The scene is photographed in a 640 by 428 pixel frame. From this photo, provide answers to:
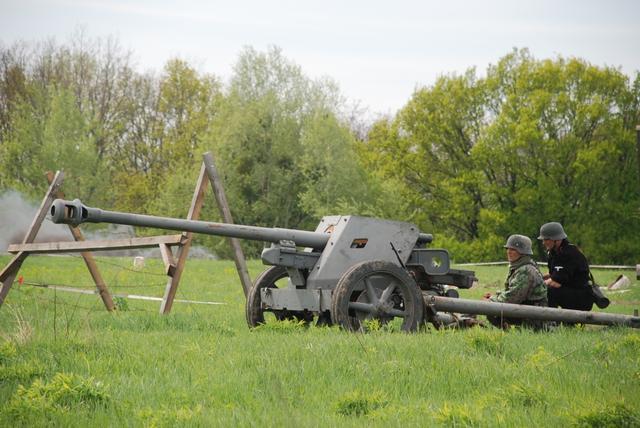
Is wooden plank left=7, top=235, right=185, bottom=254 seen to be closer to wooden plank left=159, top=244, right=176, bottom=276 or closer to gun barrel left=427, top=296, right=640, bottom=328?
wooden plank left=159, top=244, right=176, bottom=276

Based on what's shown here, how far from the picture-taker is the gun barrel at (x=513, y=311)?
9.65m

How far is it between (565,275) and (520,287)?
3.44 ft

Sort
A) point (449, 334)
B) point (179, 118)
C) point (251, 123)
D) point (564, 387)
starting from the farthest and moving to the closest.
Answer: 1. point (179, 118)
2. point (251, 123)
3. point (449, 334)
4. point (564, 387)

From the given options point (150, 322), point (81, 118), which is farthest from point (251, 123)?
point (150, 322)

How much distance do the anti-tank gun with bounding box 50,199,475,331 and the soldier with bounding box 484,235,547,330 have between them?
534mm

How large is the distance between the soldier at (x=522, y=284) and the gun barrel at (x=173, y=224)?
2447mm

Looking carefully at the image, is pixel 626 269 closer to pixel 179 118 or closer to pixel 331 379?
pixel 179 118

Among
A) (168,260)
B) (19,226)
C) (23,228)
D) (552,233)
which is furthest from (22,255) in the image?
(19,226)

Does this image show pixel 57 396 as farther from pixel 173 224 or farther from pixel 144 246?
pixel 144 246

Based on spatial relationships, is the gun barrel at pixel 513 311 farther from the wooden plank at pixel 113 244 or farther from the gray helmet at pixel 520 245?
the wooden plank at pixel 113 244

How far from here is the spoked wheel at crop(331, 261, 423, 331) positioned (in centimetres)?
941

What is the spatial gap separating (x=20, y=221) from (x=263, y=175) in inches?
589

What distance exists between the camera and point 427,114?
48.2m

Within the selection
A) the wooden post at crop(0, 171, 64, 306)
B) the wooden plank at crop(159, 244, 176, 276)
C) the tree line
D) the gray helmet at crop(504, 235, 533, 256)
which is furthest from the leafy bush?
the tree line
